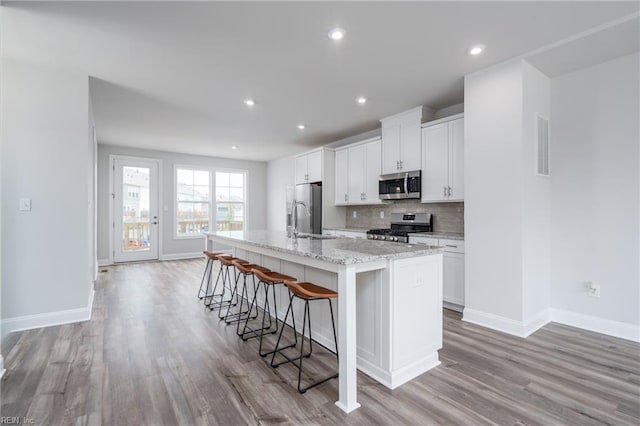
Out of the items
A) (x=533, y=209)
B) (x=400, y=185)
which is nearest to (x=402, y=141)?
(x=400, y=185)

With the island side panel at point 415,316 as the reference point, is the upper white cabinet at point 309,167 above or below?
above

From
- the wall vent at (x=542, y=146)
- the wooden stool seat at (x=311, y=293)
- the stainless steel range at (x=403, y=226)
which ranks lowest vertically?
the wooden stool seat at (x=311, y=293)

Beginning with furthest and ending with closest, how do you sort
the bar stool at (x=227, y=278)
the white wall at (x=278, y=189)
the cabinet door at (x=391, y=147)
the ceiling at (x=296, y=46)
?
the white wall at (x=278, y=189) < the cabinet door at (x=391, y=147) < the bar stool at (x=227, y=278) < the ceiling at (x=296, y=46)

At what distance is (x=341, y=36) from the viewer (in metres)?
2.53

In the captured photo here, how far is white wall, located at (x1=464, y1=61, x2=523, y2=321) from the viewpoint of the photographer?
290 cm

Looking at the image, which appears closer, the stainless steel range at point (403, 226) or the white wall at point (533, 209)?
the white wall at point (533, 209)

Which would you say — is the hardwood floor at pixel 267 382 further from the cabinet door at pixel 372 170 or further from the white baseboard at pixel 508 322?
the cabinet door at pixel 372 170

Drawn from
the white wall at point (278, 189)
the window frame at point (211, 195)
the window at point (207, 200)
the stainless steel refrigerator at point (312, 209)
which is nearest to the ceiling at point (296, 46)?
the stainless steel refrigerator at point (312, 209)

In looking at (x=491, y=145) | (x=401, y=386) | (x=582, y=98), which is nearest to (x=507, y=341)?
(x=401, y=386)

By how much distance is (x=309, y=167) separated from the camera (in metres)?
6.16

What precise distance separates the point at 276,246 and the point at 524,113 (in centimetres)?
257

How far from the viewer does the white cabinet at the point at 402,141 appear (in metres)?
4.23

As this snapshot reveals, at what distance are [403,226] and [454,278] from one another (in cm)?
133

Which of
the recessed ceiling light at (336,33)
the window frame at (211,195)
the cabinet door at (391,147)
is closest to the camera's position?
the recessed ceiling light at (336,33)
